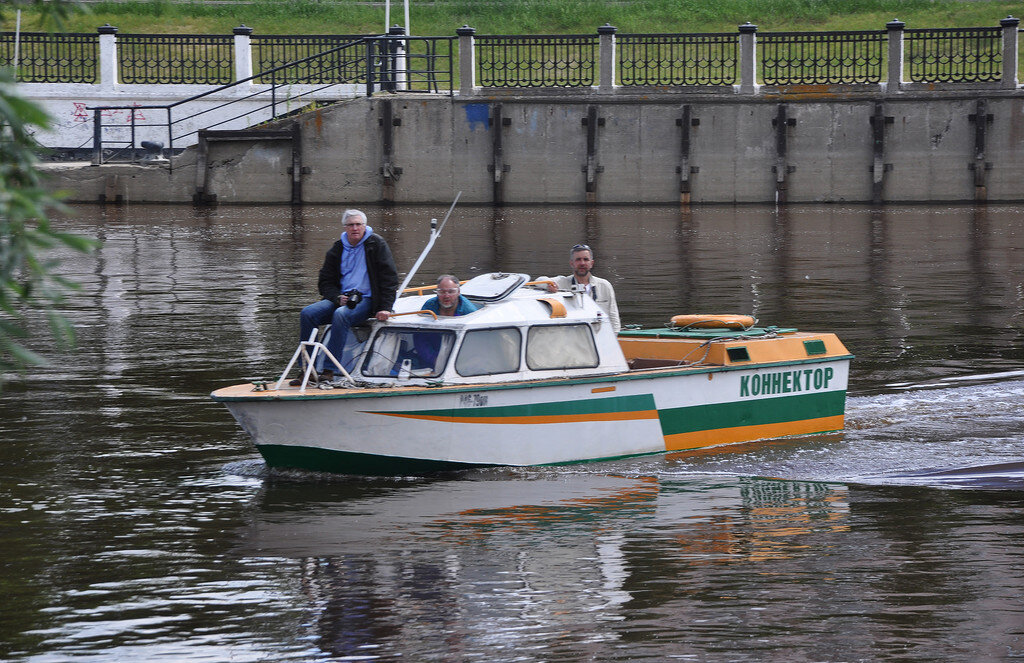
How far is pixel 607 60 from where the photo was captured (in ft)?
127

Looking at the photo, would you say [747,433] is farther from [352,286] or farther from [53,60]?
[53,60]

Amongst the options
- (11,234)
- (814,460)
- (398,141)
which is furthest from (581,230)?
(11,234)

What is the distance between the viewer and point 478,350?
11.7 metres

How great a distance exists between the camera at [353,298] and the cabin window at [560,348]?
57.2 inches

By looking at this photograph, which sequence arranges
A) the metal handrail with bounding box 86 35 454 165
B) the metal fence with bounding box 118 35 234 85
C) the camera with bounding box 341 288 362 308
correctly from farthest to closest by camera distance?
the metal fence with bounding box 118 35 234 85 → the metal handrail with bounding box 86 35 454 165 → the camera with bounding box 341 288 362 308

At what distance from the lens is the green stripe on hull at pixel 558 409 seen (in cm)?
1134

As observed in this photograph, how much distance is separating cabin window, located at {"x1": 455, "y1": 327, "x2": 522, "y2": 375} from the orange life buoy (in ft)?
7.91

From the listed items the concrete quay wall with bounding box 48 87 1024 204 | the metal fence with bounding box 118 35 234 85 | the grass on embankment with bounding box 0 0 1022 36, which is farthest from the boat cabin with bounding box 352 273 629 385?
the grass on embankment with bounding box 0 0 1022 36

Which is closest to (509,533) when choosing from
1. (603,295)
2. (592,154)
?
(603,295)

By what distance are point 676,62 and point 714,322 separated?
116ft

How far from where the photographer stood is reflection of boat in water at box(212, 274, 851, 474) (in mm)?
11211

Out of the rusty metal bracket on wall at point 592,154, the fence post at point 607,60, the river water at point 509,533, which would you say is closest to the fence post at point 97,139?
the rusty metal bracket on wall at point 592,154

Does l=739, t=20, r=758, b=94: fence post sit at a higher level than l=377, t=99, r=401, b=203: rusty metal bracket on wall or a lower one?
higher

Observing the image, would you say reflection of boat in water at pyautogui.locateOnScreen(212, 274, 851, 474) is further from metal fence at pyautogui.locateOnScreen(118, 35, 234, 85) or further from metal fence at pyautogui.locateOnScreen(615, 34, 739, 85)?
metal fence at pyautogui.locateOnScreen(118, 35, 234, 85)
